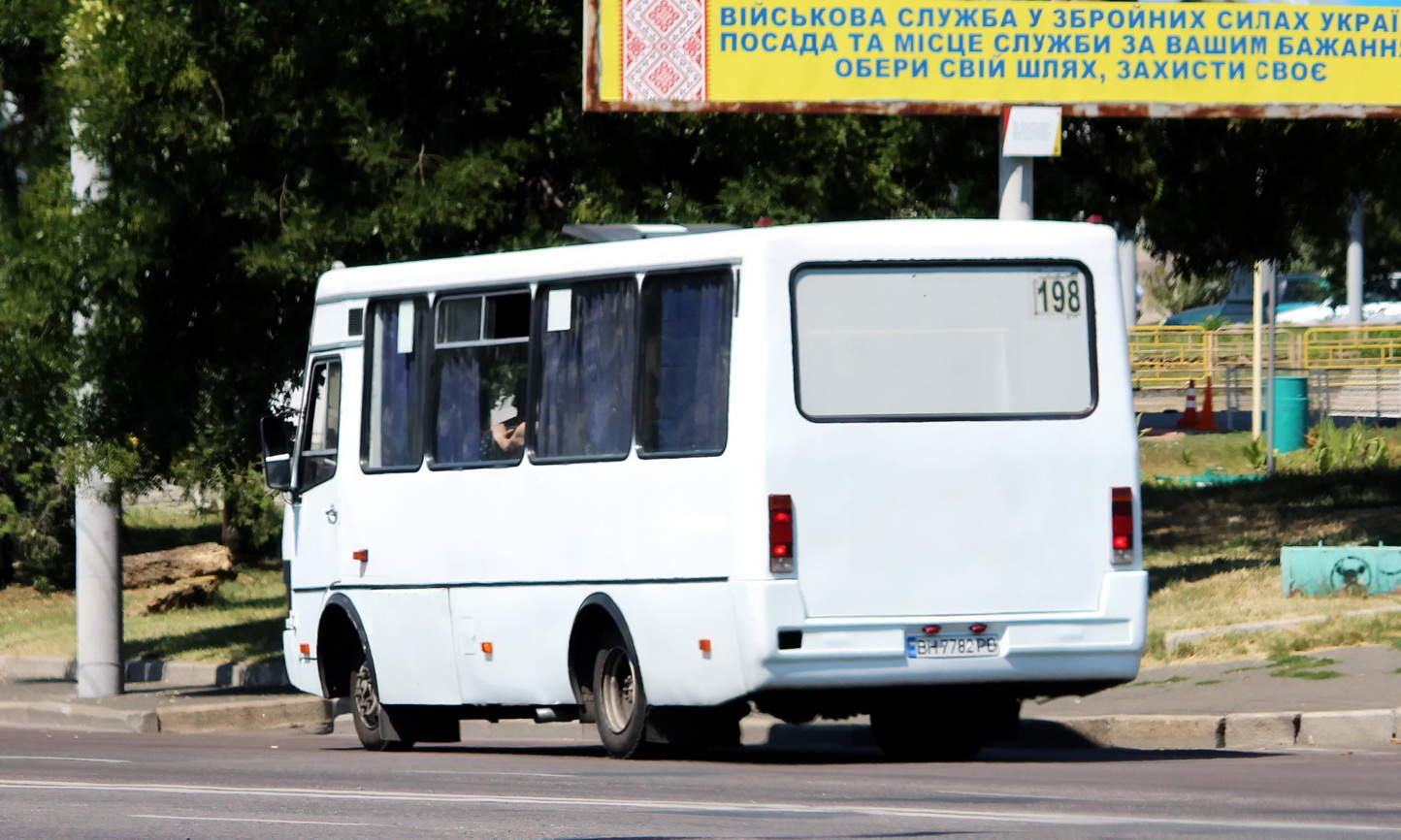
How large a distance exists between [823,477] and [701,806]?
255 cm

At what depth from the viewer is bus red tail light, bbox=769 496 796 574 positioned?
10.6m

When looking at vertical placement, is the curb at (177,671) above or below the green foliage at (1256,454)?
below

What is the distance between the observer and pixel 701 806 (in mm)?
8484

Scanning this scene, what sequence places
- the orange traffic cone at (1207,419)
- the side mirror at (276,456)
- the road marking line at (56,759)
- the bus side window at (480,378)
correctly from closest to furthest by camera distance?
the bus side window at (480,378) → the road marking line at (56,759) → the side mirror at (276,456) → the orange traffic cone at (1207,419)

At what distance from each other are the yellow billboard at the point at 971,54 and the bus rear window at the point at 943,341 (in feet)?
25.0

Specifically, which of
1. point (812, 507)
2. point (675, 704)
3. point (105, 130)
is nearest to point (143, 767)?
point (675, 704)

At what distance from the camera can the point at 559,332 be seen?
1191 cm

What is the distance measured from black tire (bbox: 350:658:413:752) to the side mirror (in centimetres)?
128

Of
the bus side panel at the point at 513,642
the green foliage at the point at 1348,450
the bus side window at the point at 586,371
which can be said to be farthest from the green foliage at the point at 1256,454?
the bus side window at the point at 586,371

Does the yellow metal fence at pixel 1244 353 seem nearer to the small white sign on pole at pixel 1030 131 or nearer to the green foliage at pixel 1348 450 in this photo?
the green foliage at pixel 1348 450

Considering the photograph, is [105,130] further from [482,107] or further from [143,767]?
[143,767]

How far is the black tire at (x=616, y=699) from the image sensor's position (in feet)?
37.9

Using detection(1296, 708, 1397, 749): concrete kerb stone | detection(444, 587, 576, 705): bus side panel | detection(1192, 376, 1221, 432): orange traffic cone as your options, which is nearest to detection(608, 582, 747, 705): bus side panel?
detection(444, 587, 576, 705): bus side panel

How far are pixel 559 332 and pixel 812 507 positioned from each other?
1.94 m
